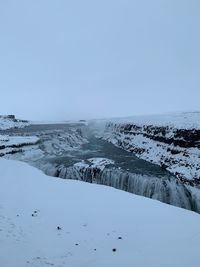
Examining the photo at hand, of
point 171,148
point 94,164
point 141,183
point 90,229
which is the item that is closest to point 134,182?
point 141,183

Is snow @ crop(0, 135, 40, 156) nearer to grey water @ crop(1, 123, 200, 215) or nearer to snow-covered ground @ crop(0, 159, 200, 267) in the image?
grey water @ crop(1, 123, 200, 215)

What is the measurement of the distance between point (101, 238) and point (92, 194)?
4462mm

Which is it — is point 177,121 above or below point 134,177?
above

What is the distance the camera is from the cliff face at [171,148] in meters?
25.9

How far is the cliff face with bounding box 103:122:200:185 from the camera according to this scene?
1020 inches

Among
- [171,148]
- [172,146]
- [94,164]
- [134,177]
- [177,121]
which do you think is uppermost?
[177,121]

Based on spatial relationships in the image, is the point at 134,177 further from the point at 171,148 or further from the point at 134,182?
the point at 171,148

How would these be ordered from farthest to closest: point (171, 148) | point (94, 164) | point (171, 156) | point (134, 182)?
point (171, 148)
point (171, 156)
point (94, 164)
point (134, 182)

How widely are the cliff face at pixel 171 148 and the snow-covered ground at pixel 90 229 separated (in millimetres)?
12244

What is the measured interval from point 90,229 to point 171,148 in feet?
80.1

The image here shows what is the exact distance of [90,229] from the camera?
970cm

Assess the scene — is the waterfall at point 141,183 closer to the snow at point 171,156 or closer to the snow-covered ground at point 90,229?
the snow at point 171,156

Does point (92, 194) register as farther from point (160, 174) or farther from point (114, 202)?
point (160, 174)

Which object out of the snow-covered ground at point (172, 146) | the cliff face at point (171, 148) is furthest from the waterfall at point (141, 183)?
the snow-covered ground at point (172, 146)
